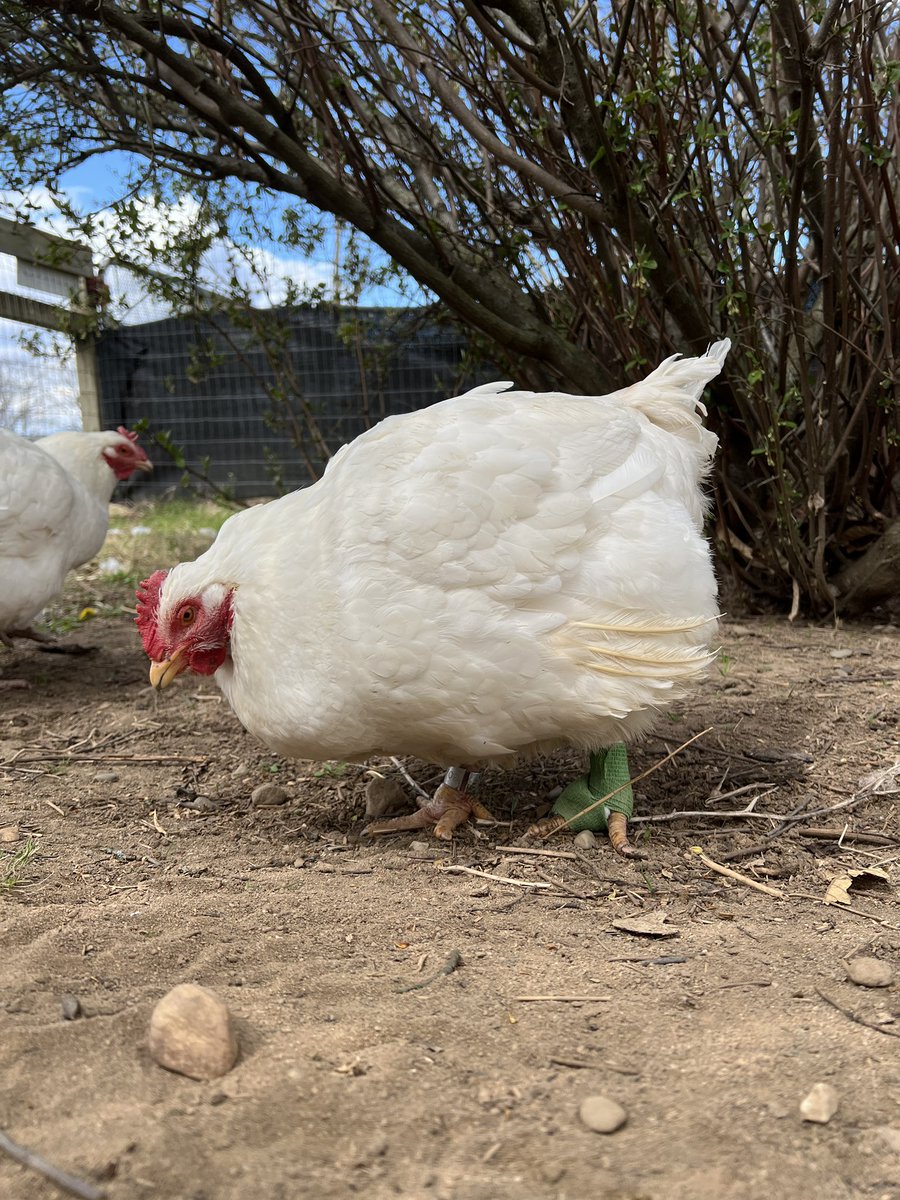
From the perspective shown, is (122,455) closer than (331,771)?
No

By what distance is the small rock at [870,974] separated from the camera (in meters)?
1.86

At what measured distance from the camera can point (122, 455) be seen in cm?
595

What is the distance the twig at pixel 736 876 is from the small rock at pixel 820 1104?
0.90 metres

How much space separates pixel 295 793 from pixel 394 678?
1070 millimetres

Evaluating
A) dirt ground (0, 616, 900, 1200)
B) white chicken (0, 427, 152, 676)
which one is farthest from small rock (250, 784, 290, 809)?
white chicken (0, 427, 152, 676)

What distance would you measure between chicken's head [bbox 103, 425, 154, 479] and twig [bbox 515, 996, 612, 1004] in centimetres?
490

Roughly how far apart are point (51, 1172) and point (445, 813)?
5.69 feet

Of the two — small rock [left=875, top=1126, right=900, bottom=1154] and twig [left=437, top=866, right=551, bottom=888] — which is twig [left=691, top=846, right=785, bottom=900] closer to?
twig [left=437, top=866, right=551, bottom=888]

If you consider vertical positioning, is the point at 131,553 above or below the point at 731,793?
above

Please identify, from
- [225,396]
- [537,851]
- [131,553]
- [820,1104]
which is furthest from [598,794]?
[225,396]

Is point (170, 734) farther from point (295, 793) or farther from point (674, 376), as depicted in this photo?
point (674, 376)

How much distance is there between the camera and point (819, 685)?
3.88 metres

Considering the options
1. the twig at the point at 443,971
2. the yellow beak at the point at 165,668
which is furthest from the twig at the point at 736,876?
the yellow beak at the point at 165,668

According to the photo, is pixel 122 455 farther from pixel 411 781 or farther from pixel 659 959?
pixel 659 959
